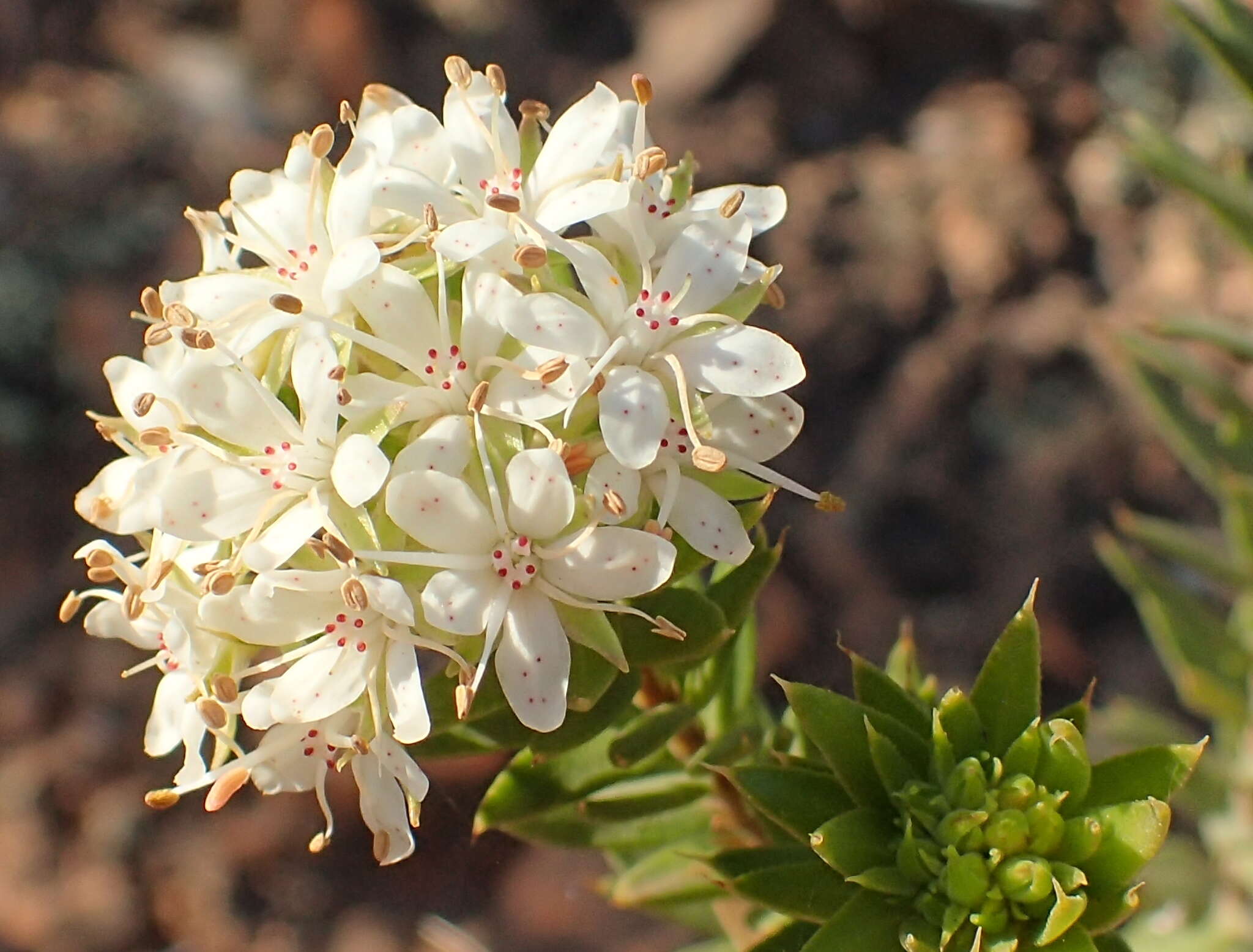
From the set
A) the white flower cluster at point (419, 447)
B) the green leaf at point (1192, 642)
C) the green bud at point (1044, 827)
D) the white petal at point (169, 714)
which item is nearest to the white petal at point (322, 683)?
the white flower cluster at point (419, 447)

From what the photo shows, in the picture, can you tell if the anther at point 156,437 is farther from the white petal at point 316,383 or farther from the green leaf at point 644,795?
the green leaf at point 644,795

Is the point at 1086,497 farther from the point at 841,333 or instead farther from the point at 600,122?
the point at 600,122

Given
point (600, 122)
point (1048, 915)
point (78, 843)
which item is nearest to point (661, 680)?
point (1048, 915)

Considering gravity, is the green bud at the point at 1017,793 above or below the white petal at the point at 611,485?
below

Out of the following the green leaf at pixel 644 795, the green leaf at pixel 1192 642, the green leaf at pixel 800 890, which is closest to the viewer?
the green leaf at pixel 800 890

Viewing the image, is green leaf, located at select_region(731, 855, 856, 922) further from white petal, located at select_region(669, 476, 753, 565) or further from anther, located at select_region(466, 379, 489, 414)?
anther, located at select_region(466, 379, 489, 414)

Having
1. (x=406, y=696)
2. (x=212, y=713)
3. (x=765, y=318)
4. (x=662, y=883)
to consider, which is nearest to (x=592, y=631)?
(x=406, y=696)

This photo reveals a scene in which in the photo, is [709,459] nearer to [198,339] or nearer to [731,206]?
[731,206]
